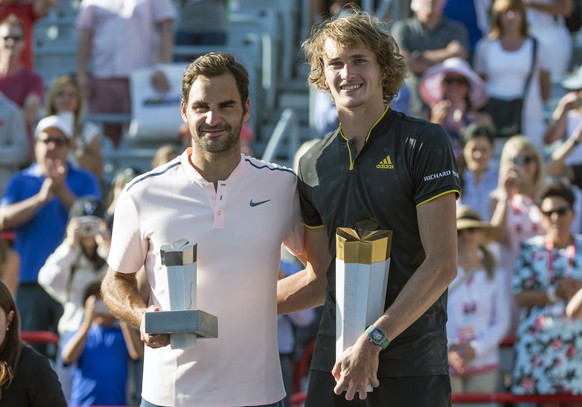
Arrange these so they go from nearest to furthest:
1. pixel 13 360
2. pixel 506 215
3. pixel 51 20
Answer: pixel 13 360
pixel 506 215
pixel 51 20

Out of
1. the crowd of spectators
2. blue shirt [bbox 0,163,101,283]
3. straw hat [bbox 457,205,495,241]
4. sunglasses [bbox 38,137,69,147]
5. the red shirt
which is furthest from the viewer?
the red shirt

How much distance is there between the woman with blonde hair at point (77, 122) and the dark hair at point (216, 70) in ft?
18.6

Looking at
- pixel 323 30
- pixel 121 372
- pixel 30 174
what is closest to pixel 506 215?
pixel 121 372

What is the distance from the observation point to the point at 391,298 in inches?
191

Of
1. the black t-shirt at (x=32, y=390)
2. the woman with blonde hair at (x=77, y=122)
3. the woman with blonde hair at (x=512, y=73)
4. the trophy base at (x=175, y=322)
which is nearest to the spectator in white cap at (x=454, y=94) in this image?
the woman with blonde hair at (x=512, y=73)

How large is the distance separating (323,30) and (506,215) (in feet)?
14.1

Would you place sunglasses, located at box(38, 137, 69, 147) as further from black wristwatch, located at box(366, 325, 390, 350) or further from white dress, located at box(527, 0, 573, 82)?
black wristwatch, located at box(366, 325, 390, 350)

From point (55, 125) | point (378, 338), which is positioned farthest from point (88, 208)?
point (378, 338)

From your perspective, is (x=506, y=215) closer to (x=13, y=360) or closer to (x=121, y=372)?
(x=121, y=372)

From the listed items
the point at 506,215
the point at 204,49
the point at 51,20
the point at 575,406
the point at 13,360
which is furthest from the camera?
the point at 51,20

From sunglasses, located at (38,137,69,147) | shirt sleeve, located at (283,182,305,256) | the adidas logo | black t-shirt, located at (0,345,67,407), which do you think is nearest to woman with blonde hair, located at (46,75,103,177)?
sunglasses, located at (38,137,69,147)

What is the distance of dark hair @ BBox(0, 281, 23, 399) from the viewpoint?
5285 millimetres

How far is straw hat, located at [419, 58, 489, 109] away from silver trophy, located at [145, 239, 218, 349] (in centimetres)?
582

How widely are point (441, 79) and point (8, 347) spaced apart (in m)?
5.54
